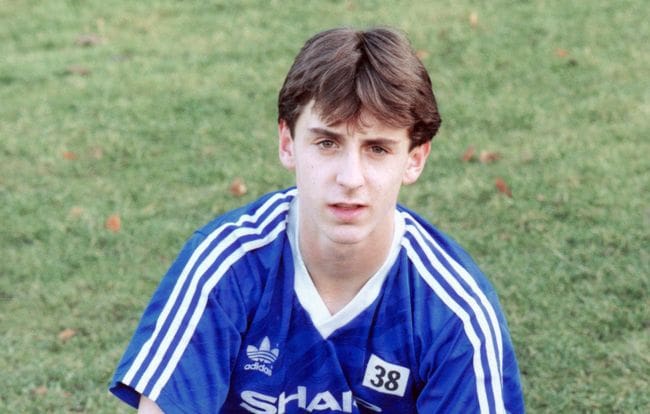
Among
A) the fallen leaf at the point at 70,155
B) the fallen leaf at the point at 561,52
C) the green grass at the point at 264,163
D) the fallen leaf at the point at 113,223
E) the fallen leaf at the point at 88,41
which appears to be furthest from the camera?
the fallen leaf at the point at 88,41

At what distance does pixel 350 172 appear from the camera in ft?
9.41

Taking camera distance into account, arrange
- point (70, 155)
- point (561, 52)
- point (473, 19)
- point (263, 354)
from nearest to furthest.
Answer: point (263, 354), point (70, 155), point (561, 52), point (473, 19)

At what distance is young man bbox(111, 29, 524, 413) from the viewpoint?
9.68ft

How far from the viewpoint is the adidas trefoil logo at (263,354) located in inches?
125

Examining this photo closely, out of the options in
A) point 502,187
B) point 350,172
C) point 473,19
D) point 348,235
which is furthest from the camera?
point 473,19

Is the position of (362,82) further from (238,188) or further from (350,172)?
(238,188)

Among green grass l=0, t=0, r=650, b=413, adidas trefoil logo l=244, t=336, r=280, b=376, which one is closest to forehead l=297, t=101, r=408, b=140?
adidas trefoil logo l=244, t=336, r=280, b=376

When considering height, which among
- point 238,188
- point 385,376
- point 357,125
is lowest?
point 385,376

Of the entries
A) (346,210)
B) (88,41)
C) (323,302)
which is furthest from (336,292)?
(88,41)

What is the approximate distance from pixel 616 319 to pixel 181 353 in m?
2.18

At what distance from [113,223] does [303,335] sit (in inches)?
98.3

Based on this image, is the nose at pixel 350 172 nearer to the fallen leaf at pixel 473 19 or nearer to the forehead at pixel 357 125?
the forehead at pixel 357 125

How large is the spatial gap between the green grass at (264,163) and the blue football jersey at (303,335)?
1.15m

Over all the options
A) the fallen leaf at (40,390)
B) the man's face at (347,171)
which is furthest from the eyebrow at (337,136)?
the fallen leaf at (40,390)
